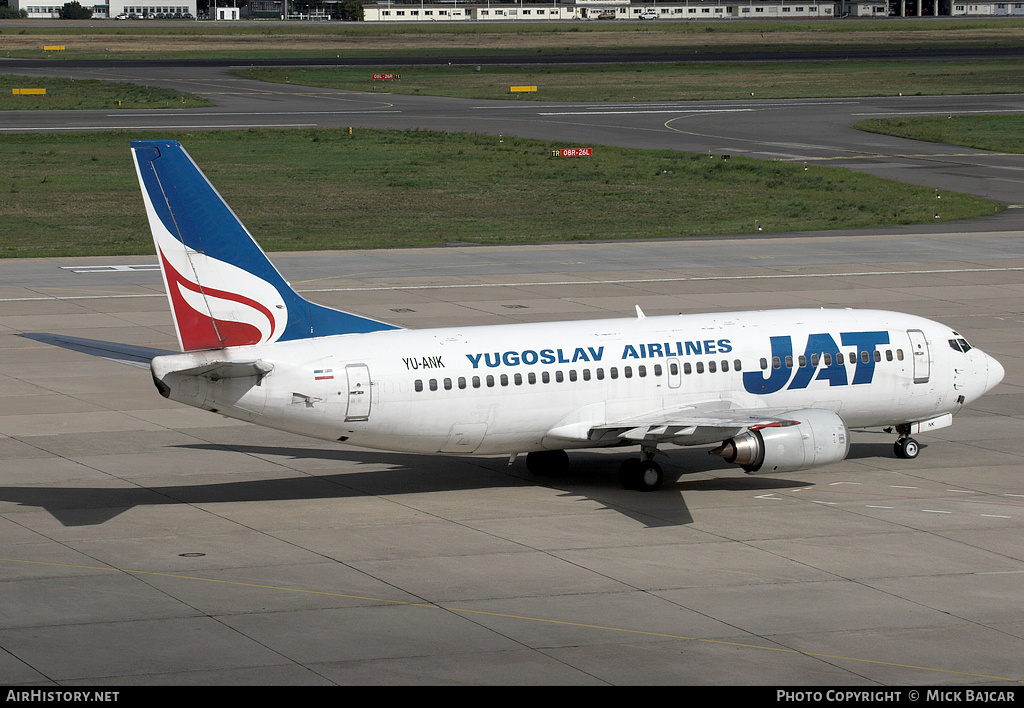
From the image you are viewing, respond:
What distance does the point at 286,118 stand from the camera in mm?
127750

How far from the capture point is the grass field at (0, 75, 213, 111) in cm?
13550

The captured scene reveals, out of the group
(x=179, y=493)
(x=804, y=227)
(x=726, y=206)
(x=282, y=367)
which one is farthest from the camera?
(x=726, y=206)

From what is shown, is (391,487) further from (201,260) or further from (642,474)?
(201,260)

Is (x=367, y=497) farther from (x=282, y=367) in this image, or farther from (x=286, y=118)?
(x=286, y=118)

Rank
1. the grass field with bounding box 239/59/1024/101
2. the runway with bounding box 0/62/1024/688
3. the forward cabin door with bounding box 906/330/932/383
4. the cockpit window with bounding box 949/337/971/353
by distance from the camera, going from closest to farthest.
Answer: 1. the runway with bounding box 0/62/1024/688
2. the forward cabin door with bounding box 906/330/932/383
3. the cockpit window with bounding box 949/337/971/353
4. the grass field with bounding box 239/59/1024/101

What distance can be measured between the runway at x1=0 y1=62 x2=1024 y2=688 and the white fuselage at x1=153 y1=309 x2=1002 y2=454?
1.85 meters

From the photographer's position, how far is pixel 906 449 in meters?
38.2

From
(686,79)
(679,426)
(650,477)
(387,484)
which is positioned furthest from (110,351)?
(686,79)

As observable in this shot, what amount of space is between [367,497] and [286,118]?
98.2 m

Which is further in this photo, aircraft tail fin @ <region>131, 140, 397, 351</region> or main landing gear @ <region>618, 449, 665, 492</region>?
main landing gear @ <region>618, 449, 665, 492</region>

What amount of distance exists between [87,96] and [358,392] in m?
122

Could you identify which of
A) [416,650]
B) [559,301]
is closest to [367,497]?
[416,650]

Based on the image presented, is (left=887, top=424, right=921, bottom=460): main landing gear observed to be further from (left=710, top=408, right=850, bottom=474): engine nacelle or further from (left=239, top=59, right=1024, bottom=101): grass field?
(left=239, top=59, right=1024, bottom=101): grass field

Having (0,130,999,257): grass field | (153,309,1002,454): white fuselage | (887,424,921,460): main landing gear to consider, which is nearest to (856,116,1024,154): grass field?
(0,130,999,257): grass field
